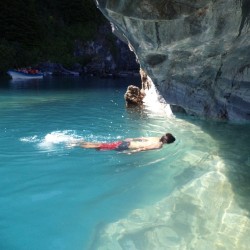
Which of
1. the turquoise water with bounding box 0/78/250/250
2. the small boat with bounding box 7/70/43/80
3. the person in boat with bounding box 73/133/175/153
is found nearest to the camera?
the turquoise water with bounding box 0/78/250/250

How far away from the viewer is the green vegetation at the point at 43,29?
5091 centimetres

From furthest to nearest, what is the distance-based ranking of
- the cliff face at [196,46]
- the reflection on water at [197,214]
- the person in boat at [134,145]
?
the person in boat at [134,145], the cliff face at [196,46], the reflection on water at [197,214]

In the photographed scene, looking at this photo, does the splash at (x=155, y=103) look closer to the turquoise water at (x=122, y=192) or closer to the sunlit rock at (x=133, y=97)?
the sunlit rock at (x=133, y=97)

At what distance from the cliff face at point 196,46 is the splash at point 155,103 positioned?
8.32 ft

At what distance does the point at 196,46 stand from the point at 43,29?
5167cm

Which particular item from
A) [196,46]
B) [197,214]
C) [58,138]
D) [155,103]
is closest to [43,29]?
[155,103]

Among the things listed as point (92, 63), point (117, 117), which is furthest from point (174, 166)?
point (92, 63)

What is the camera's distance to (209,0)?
20.6 feet

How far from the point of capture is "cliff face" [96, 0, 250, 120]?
6.64 meters

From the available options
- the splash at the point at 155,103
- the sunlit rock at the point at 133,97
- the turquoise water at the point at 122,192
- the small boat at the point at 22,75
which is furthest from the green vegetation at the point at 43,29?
the turquoise water at the point at 122,192

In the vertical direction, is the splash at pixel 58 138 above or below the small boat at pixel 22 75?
above

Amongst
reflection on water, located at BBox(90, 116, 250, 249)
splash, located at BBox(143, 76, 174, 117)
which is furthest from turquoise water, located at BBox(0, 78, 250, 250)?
splash, located at BBox(143, 76, 174, 117)

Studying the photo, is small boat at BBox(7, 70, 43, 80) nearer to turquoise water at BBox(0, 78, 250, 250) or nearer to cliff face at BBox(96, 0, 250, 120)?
cliff face at BBox(96, 0, 250, 120)

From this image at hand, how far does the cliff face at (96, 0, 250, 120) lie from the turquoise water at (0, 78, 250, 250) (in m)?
1.81
